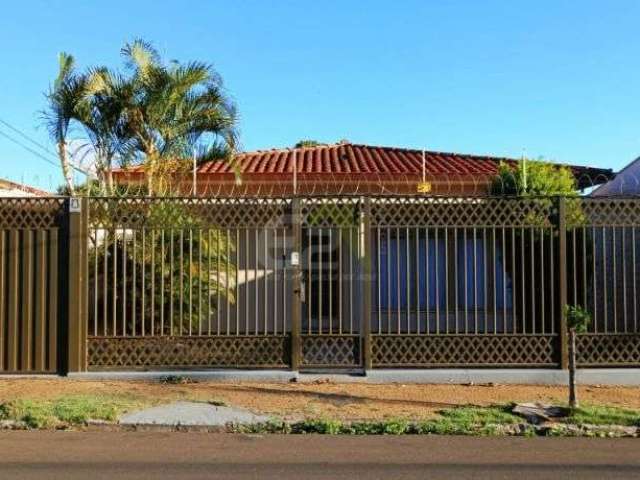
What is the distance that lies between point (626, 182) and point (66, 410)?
10.7 metres

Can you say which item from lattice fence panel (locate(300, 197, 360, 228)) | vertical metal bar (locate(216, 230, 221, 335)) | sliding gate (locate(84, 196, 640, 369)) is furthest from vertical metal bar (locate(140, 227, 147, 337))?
lattice fence panel (locate(300, 197, 360, 228))

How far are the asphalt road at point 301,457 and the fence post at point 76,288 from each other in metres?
2.36

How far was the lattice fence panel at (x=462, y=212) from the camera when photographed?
939cm

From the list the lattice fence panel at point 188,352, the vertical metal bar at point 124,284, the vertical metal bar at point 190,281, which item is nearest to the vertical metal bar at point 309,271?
the lattice fence panel at point 188,352

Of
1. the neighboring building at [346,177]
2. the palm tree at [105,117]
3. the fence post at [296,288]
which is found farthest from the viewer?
the neighboring building at [346,177]

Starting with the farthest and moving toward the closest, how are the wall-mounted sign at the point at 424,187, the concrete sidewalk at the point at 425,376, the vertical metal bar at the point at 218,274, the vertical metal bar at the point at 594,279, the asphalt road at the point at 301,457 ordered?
the wall-mounted sign at the point at 424,187 → the vertical metal bar at the point at 218,274 → the vertical metal bar at the point at 594,279 → the concrete sidewalk at the point at 425,376 → the asphalt road at the point at 301,457

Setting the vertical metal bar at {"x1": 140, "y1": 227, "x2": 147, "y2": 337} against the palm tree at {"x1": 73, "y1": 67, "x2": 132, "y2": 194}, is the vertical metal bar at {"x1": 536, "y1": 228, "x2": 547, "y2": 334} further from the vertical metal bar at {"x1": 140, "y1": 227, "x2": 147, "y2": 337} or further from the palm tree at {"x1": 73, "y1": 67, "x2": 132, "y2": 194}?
the palm tree at {"x1": 73, "y1": 67, "x2": 132, "y2": 194}

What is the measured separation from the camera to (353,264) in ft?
33.4

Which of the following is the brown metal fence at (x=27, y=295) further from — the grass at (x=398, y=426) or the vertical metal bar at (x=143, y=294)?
the grass at (x=398, y=426)

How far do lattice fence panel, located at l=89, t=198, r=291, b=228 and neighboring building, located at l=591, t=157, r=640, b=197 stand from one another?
6.67 meters

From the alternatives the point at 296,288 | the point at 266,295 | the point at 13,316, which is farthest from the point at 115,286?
the point at 296,288

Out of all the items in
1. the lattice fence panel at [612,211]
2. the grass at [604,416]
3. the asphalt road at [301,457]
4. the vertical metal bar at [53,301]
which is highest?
the lattice fence panel at [612,211]

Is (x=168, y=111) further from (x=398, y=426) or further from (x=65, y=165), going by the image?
(x=398, y=426)

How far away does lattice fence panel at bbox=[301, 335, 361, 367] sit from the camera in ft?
31.0
